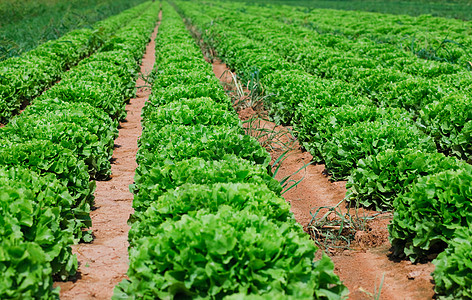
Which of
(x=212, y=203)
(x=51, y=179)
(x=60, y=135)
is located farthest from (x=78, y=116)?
(x=212, y=203)

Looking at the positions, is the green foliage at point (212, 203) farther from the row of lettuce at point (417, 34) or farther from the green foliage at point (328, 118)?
the row of lettuce at point (417, 34)

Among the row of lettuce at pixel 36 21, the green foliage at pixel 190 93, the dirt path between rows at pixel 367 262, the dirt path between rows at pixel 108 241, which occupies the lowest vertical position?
the dirt path between rows at pixel 367 262

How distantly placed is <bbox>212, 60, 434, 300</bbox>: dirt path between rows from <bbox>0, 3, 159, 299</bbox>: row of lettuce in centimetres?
350

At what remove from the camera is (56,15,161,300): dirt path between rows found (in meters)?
5.67

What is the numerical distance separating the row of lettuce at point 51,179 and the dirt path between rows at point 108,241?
21 cm

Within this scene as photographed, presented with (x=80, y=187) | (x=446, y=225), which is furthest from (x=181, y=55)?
(x=446, y=225)

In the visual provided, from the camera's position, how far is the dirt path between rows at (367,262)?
226 inches

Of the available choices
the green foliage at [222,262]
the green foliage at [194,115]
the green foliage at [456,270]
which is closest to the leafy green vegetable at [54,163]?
the green foliage at [194,115]

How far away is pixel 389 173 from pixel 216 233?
412 centimetres

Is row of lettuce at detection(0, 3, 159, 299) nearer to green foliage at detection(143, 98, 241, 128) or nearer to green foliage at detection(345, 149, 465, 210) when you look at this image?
green foliage at detection(143, 98, 241, 128)

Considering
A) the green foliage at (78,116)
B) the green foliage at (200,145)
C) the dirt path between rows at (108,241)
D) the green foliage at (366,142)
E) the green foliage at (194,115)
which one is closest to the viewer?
the dirt path between rows at (108,241)

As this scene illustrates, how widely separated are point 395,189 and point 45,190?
5139 millimetres

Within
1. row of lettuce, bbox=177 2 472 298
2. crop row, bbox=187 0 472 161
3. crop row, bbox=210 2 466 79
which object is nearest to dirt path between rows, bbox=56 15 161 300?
row of lettuce, bbox=177 2 472 298

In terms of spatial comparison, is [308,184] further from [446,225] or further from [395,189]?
[446,225]
